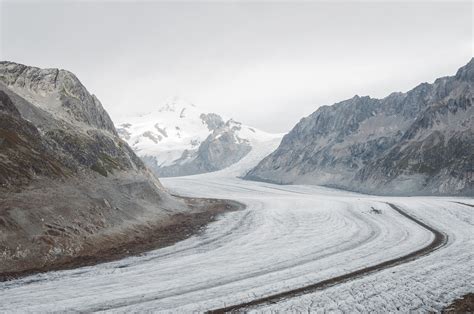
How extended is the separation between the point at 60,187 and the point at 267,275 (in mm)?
17248

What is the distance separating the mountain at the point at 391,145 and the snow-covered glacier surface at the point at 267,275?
6135 centimetres

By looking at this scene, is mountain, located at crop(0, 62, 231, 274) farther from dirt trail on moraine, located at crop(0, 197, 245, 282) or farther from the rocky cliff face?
dirt trail on moraine, located at crop(0, 197, 245, 282)

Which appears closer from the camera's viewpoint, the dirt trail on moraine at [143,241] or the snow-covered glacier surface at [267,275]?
the snow-covered glacier surface at [267,275]

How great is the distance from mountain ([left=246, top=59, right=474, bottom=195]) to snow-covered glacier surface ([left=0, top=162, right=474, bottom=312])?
61.4 metres

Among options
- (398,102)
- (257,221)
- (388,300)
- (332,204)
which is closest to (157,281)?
(388,300)

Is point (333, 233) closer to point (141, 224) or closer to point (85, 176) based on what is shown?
point (141, 224)

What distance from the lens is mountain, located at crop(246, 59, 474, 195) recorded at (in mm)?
86938

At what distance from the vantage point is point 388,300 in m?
13.9

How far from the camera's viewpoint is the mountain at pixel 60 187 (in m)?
19.9

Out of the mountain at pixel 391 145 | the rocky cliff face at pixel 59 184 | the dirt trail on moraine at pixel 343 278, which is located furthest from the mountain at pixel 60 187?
the mountain at pixel 391 145

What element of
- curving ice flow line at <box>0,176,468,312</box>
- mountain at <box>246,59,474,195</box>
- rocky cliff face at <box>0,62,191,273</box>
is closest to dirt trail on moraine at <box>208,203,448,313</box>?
curving ice flow line at <box>0,176,468,312</box>

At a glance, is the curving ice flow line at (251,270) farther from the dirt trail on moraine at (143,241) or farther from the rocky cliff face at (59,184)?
the rocky cliff face at (59,184)

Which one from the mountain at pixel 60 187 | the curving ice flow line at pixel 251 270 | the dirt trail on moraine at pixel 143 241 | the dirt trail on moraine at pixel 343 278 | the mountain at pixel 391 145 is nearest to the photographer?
the dirt trail on moraine at pixel 343 278

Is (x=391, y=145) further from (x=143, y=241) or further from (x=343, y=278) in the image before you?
(x=343, y=278)
